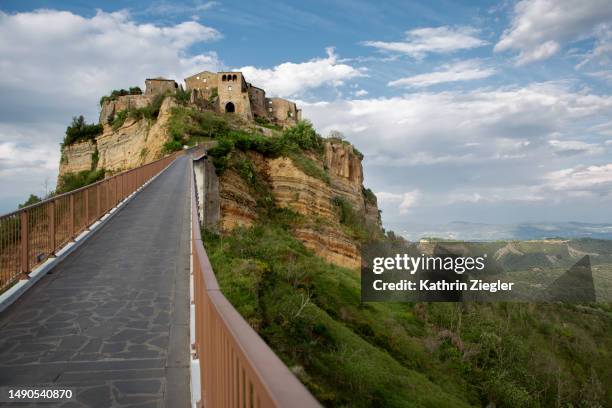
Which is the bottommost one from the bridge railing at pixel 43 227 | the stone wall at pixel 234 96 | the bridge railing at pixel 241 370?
the bridge railing at pixel 241 370

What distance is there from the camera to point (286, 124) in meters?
62.5

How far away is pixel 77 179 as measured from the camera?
47125 millimetres

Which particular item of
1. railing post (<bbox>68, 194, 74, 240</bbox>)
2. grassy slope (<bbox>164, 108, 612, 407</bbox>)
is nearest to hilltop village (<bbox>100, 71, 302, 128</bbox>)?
grassy slope (<bbox>164, 108, 612, 407</bbox>)

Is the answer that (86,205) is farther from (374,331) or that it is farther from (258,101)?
(258,101)

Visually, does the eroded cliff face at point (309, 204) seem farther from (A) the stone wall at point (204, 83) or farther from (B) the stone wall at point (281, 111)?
(B) the stone wall at point (281, 111)

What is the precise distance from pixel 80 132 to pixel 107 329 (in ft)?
165

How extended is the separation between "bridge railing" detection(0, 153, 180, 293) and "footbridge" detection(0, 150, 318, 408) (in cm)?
3

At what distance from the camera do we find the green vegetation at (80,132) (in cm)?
4931

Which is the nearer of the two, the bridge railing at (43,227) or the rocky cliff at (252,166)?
the bridge railing at (43,227)

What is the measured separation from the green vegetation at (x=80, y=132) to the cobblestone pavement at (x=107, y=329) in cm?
4316

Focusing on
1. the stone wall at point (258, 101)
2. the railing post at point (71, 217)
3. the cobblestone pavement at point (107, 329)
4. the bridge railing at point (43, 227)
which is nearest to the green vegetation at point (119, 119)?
the stone wall at point (258, 101)

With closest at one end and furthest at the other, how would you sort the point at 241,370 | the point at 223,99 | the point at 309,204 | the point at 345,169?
the point at 241,370
the point at 309,204
the point at 345,169
the point at 223,99

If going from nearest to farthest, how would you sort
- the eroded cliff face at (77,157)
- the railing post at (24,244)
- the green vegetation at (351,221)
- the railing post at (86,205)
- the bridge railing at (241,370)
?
the bridge railing at (241,370) → the railing post at (24,244) → the railing post at (86,205) → the green vegetation at (351,221) → the eroded cliff face at (77,157)

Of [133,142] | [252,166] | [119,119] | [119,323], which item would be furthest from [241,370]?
[119,119]
